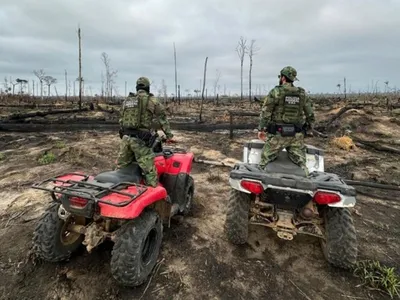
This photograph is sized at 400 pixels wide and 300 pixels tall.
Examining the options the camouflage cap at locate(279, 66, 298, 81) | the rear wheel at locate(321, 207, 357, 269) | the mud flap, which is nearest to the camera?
the rear wheel at locate(321, 207, 357, 269)

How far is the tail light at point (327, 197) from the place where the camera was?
8.41ft

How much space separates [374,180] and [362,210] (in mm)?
1989

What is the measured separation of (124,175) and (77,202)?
649 mm

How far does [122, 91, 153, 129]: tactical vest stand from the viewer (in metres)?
3.08

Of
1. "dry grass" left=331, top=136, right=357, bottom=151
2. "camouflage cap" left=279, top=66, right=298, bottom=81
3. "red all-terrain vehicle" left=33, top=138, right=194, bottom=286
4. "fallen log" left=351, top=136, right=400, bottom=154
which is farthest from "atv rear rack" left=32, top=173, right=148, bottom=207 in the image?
"fallen log" left=351, top=136, right=400, bottom=154

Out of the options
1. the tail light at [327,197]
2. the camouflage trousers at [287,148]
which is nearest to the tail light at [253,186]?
the tail light at [327,197]

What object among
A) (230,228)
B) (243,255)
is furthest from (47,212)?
(243,255)

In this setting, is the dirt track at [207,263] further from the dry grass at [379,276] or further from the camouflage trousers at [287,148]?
the camouflage trousers at [287,148]

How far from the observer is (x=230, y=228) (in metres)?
3.13

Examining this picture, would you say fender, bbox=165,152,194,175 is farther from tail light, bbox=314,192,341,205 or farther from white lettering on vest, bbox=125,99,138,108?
tail light, bbox=314,192,341,205

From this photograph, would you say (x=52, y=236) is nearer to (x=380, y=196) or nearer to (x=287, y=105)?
(x=287, y=105)

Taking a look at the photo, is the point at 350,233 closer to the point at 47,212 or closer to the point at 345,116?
the point at 47,212

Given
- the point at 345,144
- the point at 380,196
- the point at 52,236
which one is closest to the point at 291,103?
the point at 52,236

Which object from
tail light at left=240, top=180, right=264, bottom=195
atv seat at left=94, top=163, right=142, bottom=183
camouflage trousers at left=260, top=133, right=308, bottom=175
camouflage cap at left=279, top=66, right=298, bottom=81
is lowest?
tail light at left=240, top=180, right=264, bottom=195
